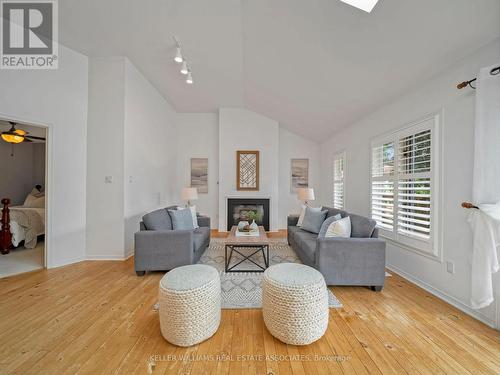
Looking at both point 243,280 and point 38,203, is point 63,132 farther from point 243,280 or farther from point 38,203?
point 243,280

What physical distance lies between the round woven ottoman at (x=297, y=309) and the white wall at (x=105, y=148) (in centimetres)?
299

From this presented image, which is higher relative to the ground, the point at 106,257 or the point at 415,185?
the point at 415,185

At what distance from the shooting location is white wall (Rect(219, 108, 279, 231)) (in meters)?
5.46

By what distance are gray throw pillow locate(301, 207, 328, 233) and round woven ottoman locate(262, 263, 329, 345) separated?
1926 millimetres

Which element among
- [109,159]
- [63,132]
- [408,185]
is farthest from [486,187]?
[63,132]

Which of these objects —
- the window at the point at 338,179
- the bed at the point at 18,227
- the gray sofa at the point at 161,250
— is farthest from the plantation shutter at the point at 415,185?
the bed at the point at 18,227

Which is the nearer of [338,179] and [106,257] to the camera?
[106,257]

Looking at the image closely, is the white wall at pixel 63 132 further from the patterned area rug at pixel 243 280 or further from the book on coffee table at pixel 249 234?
the book on coffee table at pixel 249 234

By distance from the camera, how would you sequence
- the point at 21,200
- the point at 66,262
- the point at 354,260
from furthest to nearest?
1. the point at 21,200
2. the point at 66,262
3. the point at 354,260

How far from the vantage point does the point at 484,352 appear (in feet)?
4.98

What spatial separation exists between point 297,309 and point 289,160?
482 centimetres

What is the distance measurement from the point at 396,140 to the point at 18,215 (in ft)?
21.8

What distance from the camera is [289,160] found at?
595cm

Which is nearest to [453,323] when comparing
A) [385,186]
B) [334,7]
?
[385,186]
